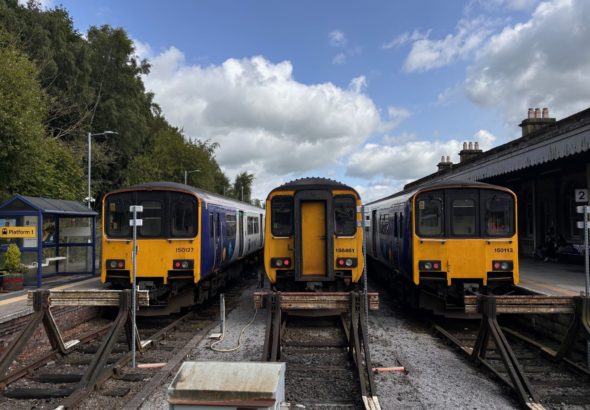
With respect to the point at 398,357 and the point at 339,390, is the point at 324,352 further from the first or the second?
the point at 339,390

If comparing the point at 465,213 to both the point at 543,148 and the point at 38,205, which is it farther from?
the point at 38,205

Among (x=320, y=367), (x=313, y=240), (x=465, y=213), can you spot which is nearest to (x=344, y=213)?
(x=313, y=240)

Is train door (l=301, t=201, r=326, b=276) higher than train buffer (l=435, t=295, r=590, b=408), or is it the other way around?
train door (l=301, t=201, r=326, b=276)

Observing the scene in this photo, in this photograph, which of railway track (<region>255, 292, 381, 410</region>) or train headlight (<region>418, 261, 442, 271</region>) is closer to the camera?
railway track (<region>255, 292, 381, 410</region>)

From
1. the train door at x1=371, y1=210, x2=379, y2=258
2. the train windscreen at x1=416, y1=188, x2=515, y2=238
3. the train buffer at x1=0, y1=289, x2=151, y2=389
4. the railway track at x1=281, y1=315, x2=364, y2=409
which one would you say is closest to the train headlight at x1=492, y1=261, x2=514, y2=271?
the train windscreen at x1=416, y1=188, x2=515, y2=238

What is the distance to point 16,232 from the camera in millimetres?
11297

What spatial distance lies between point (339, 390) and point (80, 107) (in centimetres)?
3117

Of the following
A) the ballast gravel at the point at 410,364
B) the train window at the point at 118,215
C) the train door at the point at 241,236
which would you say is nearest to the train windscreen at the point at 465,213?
the ballast gravel at the point at 410,364

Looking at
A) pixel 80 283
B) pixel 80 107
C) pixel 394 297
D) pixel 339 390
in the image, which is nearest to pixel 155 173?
pixel 80 107

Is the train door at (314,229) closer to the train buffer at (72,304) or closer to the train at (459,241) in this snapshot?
the train at (459,241)

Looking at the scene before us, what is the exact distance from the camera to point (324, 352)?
8.10m

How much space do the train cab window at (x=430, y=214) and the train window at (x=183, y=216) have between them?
15.8 ft

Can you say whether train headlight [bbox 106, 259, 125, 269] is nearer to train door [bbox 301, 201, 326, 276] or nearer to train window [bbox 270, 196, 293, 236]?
train window [bbox 270, 196, 293, 236]

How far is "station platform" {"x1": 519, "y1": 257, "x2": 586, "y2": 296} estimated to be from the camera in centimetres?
1046
